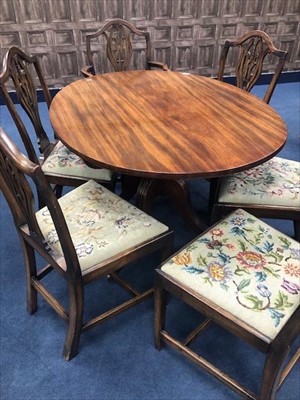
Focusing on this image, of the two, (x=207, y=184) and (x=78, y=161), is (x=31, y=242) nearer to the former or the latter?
(x=78, y=161)

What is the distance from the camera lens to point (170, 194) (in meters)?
1.75

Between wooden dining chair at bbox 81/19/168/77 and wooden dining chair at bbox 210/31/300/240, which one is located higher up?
wooden dining chair at bbox 81/19/168/77

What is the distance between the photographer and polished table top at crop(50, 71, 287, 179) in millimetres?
1183

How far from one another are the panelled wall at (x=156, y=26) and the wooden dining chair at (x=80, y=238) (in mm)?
2149

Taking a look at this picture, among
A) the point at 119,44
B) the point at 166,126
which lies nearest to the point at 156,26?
the point at 119,44

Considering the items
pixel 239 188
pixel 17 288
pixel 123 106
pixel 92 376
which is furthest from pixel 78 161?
pixel 92 376

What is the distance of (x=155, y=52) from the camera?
341cm

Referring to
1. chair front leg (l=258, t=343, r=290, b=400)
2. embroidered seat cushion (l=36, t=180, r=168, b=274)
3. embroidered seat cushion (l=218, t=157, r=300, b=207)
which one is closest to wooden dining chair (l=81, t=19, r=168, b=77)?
Answer: embroidered seat cushion (l=218, t=157, r=300, b=207)

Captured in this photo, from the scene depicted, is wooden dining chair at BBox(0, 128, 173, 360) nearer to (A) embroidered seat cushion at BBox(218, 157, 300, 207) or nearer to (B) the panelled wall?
(A) embroidered seat cushion at BBox(218, 157, 300, 207)

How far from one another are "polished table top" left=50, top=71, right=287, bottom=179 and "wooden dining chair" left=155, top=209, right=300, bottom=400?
0.82 feet

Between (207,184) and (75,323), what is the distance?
1357 millimetres

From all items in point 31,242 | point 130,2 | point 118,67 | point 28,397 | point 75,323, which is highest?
point 130,2

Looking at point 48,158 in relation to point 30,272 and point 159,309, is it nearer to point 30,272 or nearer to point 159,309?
point 30,272

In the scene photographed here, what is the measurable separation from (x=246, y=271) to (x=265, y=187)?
540mm
